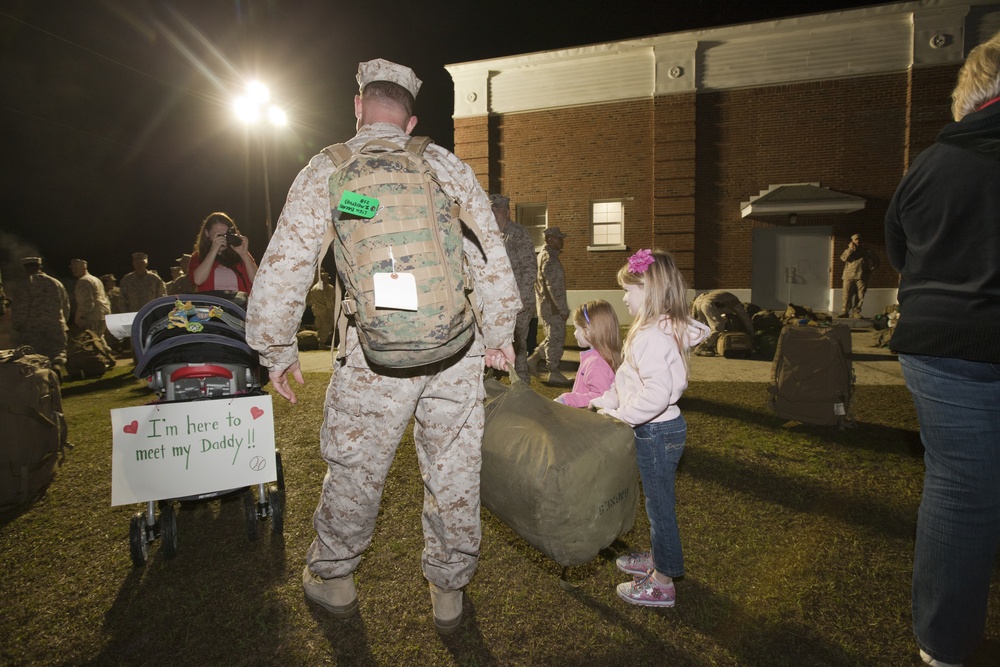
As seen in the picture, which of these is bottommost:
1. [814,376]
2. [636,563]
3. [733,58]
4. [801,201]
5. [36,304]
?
[636,563]

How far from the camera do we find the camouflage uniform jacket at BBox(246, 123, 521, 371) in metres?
2.12

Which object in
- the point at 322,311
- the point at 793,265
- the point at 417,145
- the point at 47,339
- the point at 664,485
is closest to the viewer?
the point at 417,145

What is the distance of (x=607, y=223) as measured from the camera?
16797 mm

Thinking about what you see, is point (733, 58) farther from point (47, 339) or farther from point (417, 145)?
point (47, 339)

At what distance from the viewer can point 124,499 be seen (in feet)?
8.94

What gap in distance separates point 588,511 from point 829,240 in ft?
53.8

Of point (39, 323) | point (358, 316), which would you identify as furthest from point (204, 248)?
point (39, 323)

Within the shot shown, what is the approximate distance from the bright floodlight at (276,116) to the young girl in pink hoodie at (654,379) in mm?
10946

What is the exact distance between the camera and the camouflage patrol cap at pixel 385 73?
7.43ft

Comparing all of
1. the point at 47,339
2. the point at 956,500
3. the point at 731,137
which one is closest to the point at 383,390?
the point at 956,500

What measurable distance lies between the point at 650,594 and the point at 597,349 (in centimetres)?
166

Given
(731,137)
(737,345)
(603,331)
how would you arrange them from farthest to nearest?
1. (731,137)
2. (737,345)
3. (603,331)

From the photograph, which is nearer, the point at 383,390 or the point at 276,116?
the point at 383,390

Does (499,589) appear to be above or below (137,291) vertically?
below
